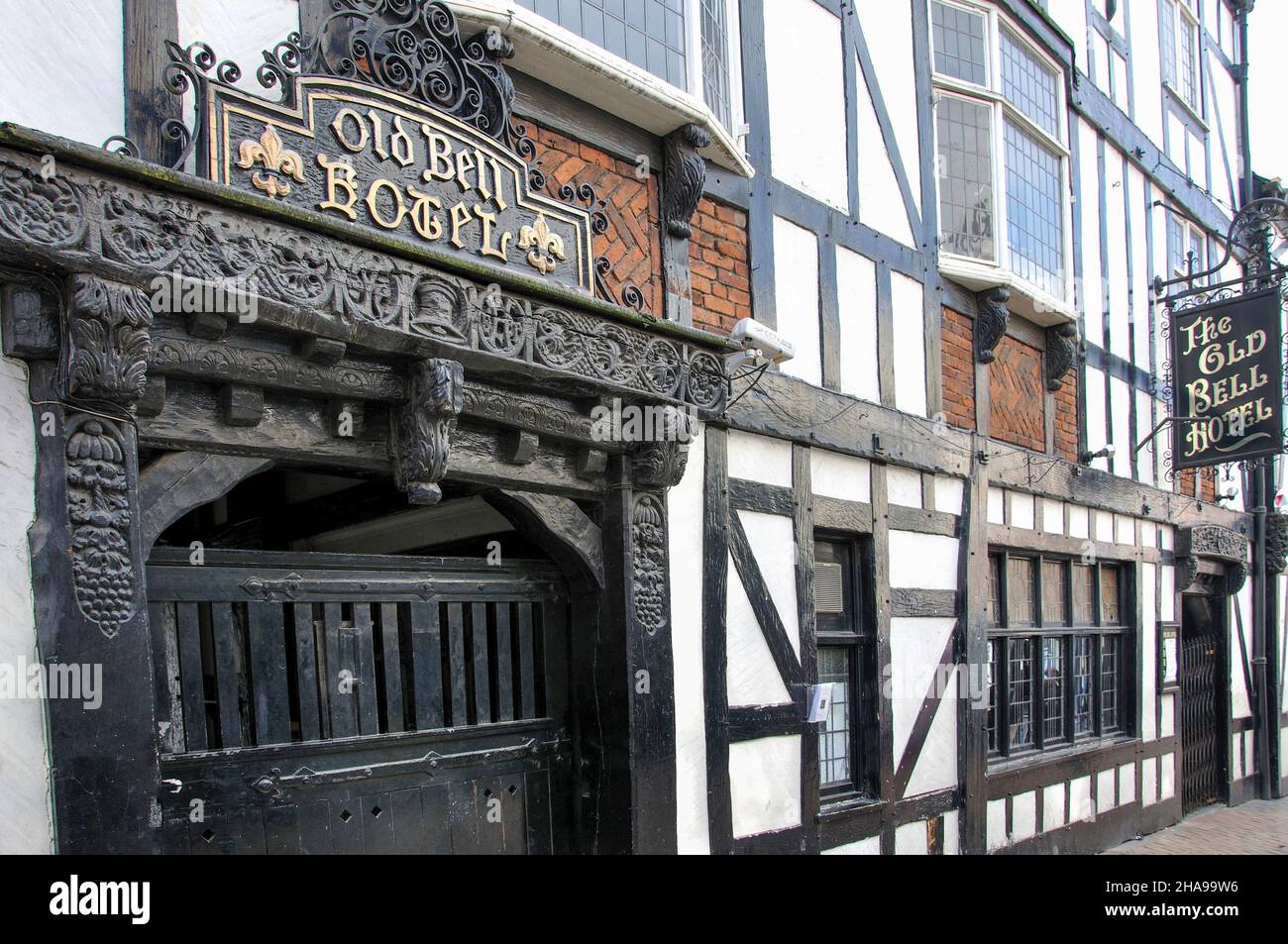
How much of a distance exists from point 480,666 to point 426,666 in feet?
0.87

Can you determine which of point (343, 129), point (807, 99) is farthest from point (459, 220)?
point (807, 99)

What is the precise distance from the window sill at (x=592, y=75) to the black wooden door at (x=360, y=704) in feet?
7.11

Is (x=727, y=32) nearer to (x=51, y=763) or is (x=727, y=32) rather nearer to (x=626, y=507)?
(x=626, y=507)

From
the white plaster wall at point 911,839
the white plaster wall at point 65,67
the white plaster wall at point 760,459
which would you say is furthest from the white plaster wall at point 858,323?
the white plaster wall at point 65,67

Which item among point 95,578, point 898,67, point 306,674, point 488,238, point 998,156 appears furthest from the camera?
point 998,156

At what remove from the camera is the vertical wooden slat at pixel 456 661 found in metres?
4.55

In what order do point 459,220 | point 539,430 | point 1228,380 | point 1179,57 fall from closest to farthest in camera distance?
point 459,220 < point 539,430 < point 1228,380 < point 1179,57

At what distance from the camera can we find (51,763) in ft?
9.60

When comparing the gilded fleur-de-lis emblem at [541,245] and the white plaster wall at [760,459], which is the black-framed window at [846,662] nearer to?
the white plaster wall at [760,459]

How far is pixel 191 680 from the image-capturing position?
3.70 m

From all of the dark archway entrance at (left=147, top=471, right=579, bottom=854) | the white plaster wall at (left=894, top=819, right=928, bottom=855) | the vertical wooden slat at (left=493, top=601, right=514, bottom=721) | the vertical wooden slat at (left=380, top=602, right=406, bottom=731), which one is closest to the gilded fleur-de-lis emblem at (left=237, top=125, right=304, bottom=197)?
the dark archway entrance at (left=147, top=471, right=579, bottom=854)

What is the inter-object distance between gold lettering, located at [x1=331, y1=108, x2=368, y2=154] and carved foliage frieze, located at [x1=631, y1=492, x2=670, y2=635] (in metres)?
1.90

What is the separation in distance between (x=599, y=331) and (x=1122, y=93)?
899 centimetres

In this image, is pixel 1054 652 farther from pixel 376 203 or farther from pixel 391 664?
pixel 376 203
